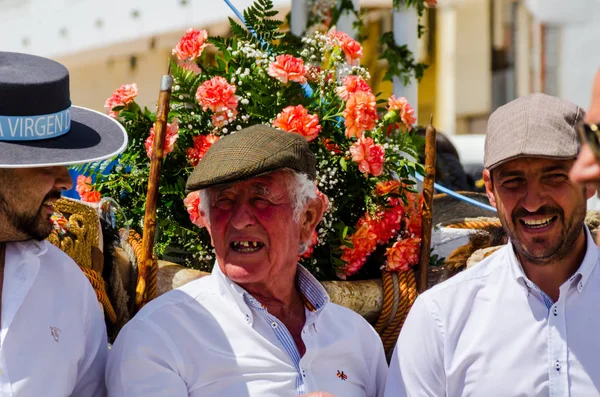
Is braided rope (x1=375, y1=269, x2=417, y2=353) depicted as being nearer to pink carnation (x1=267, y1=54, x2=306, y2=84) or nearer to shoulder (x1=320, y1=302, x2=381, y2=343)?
shoulder (x1=320, y1=302, x2=381, y2=343)

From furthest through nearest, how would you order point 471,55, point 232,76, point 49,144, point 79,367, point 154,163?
1. point 471,55
2. point 232,76
3. point 154,163
4. point 79,367
5. point 49,144

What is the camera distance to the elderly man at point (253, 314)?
2.83 meters

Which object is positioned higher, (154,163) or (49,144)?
(49,144)

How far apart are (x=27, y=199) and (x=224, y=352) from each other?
0.72 meters

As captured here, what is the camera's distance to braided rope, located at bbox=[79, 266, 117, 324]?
338 cm

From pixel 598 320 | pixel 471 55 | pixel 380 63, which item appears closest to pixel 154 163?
pixel 598 320

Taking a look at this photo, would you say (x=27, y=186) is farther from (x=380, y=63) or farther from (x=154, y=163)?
(x=380, y=63)

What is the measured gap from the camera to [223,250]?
9.96 ft

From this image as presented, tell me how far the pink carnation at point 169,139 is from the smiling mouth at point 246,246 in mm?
757

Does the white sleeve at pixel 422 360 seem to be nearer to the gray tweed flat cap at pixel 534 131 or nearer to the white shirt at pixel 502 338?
the white shirt at pixel 502 338

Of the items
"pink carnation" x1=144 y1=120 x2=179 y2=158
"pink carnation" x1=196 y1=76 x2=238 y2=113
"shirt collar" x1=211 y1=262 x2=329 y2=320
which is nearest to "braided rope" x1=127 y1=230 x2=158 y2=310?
"pink carnation" x1=144 y1=120 x2=179 y2=158

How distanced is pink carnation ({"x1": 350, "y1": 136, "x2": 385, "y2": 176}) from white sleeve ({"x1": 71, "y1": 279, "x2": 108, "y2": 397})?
121cm

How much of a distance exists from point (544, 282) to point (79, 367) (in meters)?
1.41

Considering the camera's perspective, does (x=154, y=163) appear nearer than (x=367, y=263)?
Yes
